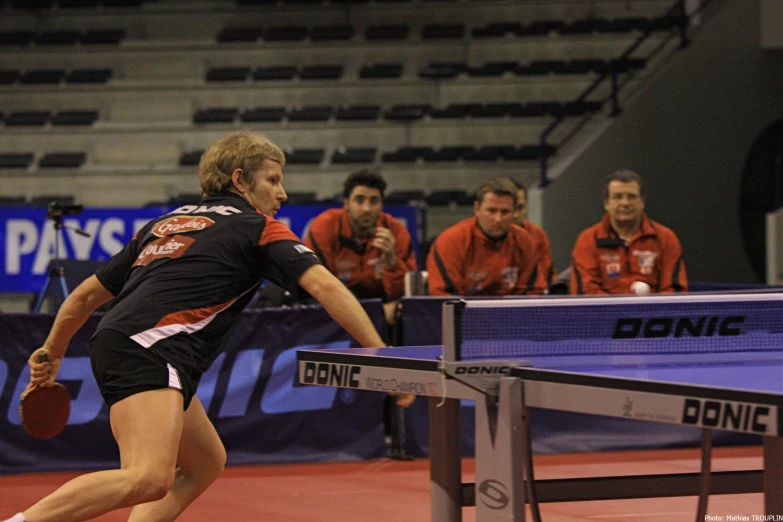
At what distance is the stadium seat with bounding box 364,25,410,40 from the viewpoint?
15.6 m

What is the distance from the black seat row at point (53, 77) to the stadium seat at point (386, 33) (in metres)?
4.04

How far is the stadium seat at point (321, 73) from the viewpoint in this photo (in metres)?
15.1

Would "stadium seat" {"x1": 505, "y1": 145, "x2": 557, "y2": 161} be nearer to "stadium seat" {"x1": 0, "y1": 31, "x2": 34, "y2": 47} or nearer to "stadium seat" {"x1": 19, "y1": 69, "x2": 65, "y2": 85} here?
"stadium seat" {"x1": 19, "y1": 69, "x2": 65, "y2": 85}

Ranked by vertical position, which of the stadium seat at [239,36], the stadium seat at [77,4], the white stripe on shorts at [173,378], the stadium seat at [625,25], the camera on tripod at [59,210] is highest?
the stadium seat at [77,4]

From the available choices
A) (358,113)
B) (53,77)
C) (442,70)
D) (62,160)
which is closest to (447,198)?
(358,113)

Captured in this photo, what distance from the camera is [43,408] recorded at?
339 cm

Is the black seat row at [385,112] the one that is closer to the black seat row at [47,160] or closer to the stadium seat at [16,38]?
the black seat row at [47,160]

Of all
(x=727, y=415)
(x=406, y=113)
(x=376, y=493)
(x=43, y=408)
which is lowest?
(x=376, y=493)

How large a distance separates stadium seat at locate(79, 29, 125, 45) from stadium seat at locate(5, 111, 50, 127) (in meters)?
1.62

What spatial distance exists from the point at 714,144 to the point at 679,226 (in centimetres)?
121

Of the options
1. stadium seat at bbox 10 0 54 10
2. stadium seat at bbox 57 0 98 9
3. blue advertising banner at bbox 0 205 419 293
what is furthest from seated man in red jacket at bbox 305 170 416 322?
stadium seat at bbox 10 0 54 10

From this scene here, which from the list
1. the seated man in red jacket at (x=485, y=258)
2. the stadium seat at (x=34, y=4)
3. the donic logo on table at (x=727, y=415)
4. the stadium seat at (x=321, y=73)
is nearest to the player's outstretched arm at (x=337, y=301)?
the donic logo on table at (x=727, y=415)

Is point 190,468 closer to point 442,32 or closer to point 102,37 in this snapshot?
point 442,32

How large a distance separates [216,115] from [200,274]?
1197cm
